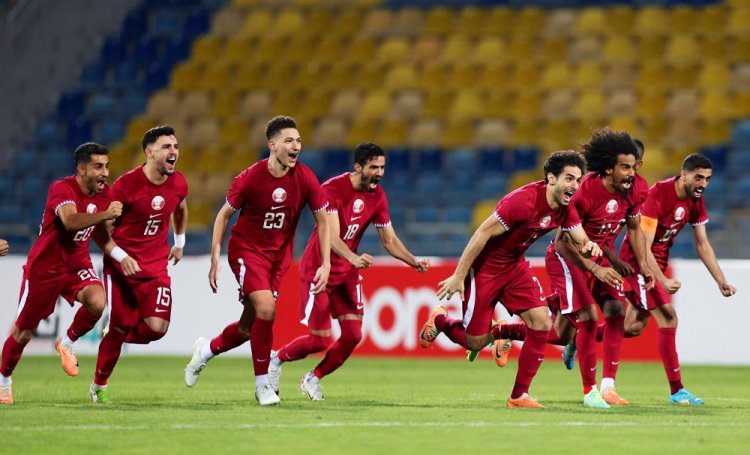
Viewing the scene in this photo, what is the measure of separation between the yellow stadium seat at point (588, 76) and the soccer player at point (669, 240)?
1106 cm

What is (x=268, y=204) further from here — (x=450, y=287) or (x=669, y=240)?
(x=669, y=240)

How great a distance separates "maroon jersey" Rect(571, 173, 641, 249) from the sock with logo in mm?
792

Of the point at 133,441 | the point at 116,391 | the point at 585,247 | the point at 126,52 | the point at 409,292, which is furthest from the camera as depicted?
the point at 126,52

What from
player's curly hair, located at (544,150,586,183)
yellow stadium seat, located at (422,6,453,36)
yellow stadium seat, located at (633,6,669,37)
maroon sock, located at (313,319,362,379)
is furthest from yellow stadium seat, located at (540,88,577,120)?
player's curly hair, located at (544,150,586,183)

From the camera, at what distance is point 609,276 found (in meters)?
10.3

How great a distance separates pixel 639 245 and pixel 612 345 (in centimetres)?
87

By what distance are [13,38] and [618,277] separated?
55.3 ft

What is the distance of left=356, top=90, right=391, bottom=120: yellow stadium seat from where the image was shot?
75.5ft

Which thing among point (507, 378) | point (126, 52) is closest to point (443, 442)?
point (507, 378)

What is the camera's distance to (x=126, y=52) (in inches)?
977

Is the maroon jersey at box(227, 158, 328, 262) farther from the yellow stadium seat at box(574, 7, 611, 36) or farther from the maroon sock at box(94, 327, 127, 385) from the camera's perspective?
the yellow stadium seat at box(574, 7, 611, 36)

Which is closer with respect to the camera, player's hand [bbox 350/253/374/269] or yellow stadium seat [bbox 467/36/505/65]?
player's hand [bbox 350/253/374/269]

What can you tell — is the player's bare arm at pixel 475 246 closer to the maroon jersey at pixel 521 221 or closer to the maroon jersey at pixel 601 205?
the maroon jersey at pixel 521 221

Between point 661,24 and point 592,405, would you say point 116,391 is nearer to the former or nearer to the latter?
point 592,405
